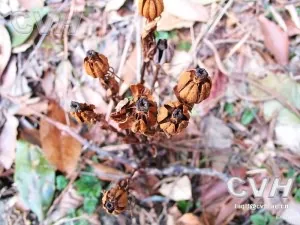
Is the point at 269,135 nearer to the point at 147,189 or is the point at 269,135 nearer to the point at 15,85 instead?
the point at 147,189

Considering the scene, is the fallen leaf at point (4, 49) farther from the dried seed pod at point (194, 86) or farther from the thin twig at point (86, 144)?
the dried seed pod at point (194, 86)

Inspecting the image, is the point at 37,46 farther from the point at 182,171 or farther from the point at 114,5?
the point at 182,171

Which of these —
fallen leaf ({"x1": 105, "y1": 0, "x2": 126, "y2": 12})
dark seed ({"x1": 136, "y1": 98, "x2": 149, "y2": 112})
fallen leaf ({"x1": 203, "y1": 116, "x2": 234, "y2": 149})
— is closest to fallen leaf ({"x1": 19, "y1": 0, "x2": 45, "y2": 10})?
fallen leaf ({"x1": 105, "y1": 0, "x2": 126, "y2": 12})

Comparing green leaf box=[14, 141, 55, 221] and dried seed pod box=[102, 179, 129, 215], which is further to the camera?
green leaf box=[14, 141, 55, 221]

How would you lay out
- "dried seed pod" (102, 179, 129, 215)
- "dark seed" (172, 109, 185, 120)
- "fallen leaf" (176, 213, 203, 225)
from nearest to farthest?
"dark seed" (172, 109, 185, 120), "dried seed pod" (102, 179, 129, 215), "fallen leaf" (176, 213, 203, 225)

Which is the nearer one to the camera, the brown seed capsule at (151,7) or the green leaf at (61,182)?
the brown seed capsule at (151,7)

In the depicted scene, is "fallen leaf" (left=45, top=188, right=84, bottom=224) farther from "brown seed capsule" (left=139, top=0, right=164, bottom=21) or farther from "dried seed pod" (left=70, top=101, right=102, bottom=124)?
"brown seed capsule" (left=139, top=0, right=164, bottom=21)

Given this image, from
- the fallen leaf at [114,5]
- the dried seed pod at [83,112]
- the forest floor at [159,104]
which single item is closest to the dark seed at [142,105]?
the dried seed pod at [83,112]

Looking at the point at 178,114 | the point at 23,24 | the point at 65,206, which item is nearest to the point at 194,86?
the point at 178,114
